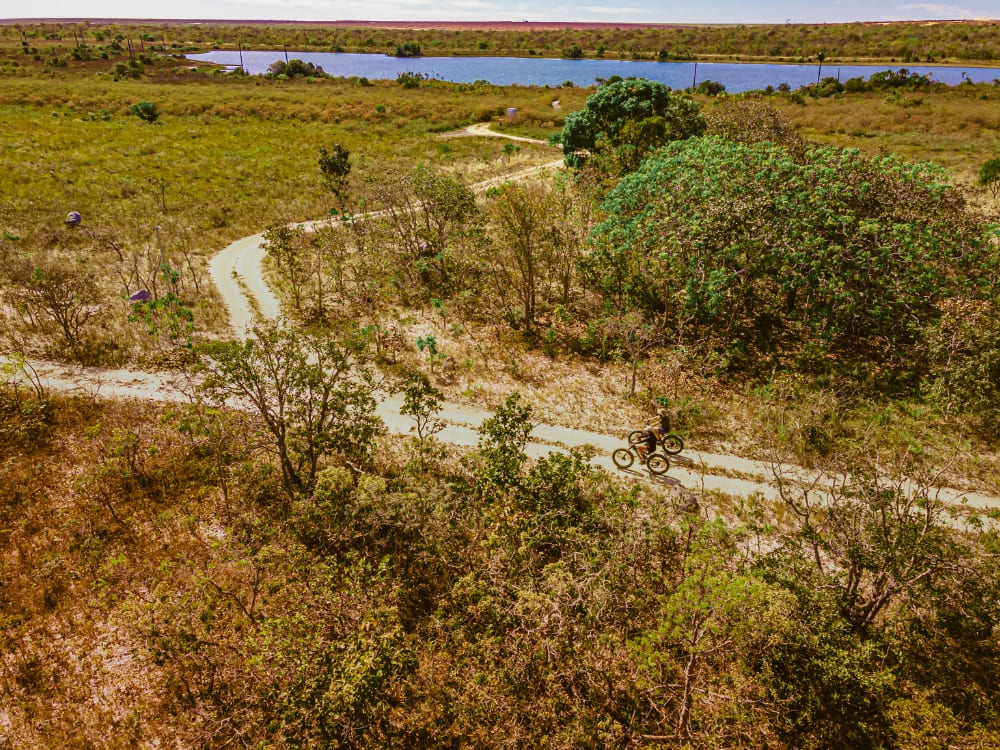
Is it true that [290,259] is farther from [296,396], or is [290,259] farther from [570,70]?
[570,70]

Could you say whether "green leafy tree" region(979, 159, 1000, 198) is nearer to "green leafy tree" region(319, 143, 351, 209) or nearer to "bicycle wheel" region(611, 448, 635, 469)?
"bicycle wheel" region(611, 448, 635, 469)

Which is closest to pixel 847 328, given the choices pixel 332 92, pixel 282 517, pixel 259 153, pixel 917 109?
pixel 282 517

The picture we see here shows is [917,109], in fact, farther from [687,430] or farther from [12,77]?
[12,77]

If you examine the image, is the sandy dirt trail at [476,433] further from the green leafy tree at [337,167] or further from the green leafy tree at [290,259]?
the green leafy tree at [337,167]

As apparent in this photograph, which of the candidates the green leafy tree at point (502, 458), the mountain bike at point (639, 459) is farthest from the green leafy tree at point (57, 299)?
the mountain bike at point (639, 459)

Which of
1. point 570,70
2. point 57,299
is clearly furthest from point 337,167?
point 570,70
